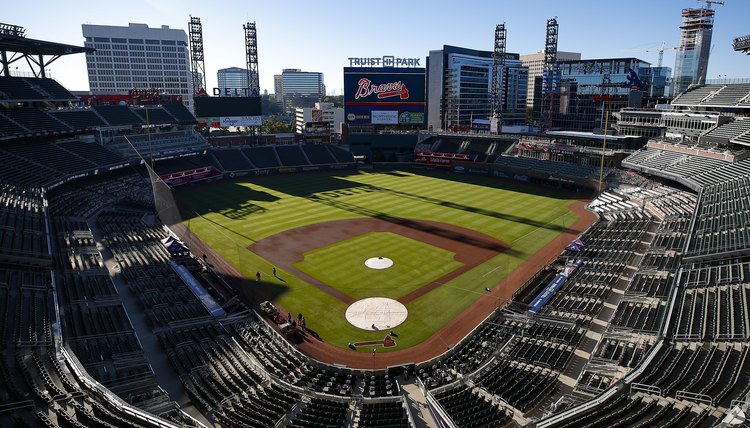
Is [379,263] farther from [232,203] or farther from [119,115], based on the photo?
[119,115]

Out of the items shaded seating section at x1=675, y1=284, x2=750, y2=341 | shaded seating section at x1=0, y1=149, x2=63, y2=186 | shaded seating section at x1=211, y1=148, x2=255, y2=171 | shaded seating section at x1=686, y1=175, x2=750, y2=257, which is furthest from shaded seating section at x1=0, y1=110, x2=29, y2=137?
shaded seating section at x1=686, y1=175, x2=750, y2=257

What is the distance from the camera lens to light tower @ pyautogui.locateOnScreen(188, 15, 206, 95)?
336ft

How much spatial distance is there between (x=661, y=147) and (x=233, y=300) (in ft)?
230

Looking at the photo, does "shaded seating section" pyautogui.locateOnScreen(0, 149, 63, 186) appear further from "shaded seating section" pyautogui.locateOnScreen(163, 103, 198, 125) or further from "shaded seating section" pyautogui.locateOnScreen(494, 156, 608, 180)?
"shaded seating section" pyautogui.locateOnScreen(494, 156, 608, 180)

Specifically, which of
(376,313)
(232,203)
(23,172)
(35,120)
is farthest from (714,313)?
(35,120)

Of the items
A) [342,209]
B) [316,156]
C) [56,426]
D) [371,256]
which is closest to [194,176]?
[316,156]

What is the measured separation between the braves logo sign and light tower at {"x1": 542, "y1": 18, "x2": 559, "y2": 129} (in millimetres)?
39419

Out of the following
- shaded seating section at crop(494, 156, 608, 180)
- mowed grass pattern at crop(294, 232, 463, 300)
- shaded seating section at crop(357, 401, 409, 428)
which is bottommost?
shaded seating section at crop(357, 401, 409, 428)

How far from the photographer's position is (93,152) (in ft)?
246

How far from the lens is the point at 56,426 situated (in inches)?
715

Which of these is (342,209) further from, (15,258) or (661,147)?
(661,147)

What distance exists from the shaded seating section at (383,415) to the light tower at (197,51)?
315 feet

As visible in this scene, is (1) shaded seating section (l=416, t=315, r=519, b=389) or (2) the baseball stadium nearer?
(2) the baseball stadium

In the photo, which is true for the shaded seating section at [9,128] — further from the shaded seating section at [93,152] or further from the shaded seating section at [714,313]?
the shaded seating section at [714,313]
